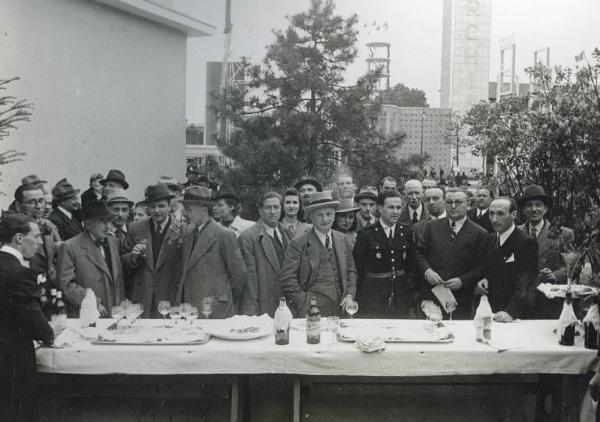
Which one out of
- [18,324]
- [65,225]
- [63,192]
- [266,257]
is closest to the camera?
[18,324]

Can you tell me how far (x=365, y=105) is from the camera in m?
11.5

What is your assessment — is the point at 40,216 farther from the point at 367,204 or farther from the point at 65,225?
the point at 367,204

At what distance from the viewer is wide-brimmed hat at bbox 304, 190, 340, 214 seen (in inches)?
187

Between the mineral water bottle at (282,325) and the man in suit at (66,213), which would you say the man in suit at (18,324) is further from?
the man in suit at (66,213)

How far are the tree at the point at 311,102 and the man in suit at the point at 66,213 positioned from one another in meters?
4.84

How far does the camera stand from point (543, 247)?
5.09 meters

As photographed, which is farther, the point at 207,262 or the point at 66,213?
the point at 66,213

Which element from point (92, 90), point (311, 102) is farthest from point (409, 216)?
point (92, 90)

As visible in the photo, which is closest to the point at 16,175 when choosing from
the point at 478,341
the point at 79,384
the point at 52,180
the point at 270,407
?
the point at 52,180

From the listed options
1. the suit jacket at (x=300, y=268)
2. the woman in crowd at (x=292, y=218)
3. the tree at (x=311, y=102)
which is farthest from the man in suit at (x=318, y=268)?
the tree at (x=311, y=102)

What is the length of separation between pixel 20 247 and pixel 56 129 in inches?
267

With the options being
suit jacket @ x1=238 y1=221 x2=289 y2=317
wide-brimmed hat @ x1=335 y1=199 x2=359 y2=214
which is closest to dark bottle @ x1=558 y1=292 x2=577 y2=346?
suit jacket @ x1=238 y1=221 x2=289 y2=317

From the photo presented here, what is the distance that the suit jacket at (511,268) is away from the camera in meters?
4.51

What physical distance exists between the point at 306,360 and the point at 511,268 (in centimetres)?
200
